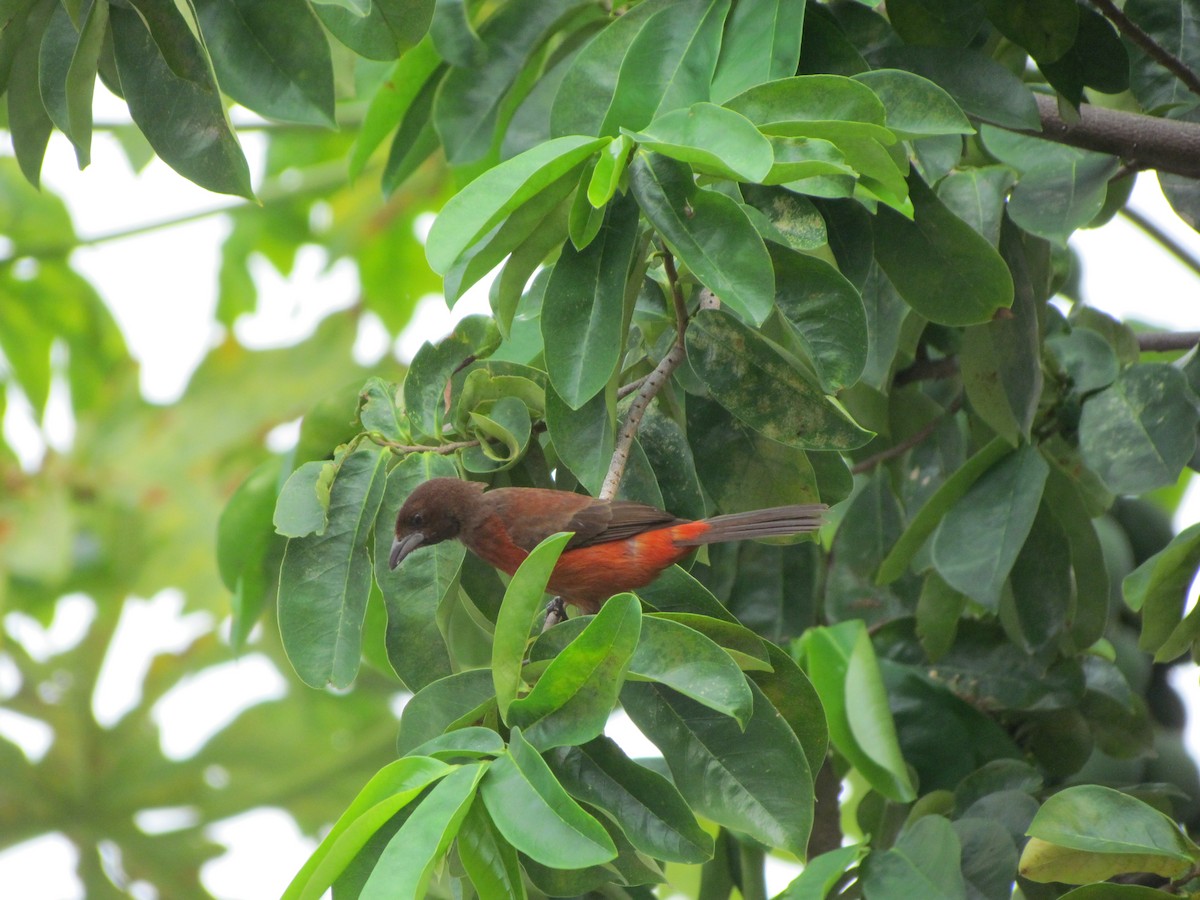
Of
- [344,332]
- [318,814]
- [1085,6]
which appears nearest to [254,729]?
[318,814]

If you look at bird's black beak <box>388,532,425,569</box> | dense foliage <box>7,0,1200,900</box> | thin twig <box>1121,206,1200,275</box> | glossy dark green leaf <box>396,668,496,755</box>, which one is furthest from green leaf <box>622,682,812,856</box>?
thin twig <box>1121,206,1200,275</box>

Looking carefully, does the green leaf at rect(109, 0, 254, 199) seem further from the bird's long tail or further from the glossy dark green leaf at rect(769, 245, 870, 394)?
the bird's long tail

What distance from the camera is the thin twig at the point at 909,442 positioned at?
3.21 metres

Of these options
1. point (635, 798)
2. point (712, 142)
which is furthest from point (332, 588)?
point (712, 142)

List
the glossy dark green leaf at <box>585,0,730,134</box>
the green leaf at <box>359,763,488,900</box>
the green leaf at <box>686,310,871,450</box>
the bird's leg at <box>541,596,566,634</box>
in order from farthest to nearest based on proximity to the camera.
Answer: the bird's leg at <box>541,596,566,634</box>, the green leaf at <box>686,310,871,450</box>, the glossy dark green leaf at <box>585,0,730,134</box>, the green leaf at <box>359,763,488,900</box>

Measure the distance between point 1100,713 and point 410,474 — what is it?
1791 millimetres

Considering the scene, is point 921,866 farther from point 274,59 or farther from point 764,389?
point 274,59

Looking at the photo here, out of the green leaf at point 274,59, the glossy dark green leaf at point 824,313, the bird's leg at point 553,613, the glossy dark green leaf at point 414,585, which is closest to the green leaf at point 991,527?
the glossy dark green leaf at point 824,313

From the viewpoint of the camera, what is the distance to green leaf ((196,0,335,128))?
259cm

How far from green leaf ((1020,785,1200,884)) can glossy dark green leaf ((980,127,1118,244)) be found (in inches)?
43.8

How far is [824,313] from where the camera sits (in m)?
2.25

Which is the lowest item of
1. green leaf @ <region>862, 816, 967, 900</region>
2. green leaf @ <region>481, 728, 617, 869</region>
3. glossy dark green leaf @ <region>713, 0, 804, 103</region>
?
green leaf @ <region>862, 816, 967, 900</region>

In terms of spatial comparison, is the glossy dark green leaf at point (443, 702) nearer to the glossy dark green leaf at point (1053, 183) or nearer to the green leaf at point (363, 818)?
the green leaf at point (363, 818)

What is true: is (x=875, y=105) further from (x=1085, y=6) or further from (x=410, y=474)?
(x=410, y=474)
